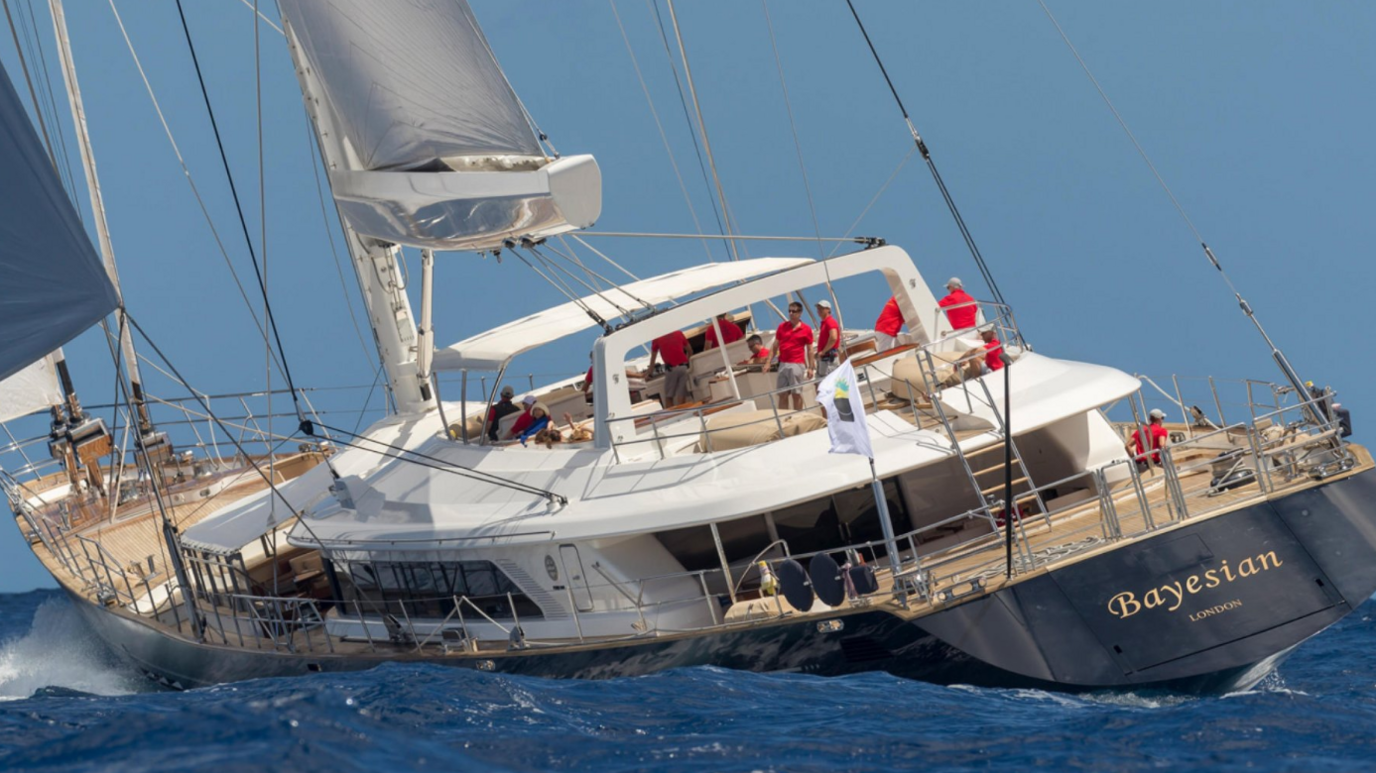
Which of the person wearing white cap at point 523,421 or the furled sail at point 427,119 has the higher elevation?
the furled sail at point 427,119

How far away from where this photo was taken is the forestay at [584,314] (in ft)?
46.0

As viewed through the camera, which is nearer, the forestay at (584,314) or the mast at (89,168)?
the forestay at (584,314)

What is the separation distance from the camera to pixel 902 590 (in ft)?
36.3

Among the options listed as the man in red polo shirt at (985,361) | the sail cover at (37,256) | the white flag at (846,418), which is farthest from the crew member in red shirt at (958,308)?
the sail cover at (37,256)

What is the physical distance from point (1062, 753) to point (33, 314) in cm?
757

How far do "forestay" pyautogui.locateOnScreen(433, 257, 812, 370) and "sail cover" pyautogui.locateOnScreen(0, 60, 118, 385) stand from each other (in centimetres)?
396

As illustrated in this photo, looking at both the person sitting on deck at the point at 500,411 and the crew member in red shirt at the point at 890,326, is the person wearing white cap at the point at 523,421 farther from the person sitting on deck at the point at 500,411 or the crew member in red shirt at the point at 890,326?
the crew member in red shirt at the point at 890,326

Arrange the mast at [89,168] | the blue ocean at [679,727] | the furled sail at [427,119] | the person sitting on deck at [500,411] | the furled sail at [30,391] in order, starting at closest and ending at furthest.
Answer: the blue ocean at [679,727], the furled sail at [427,119], the person sitting on deck at [500,411], the mast at [89,168], the furled sail at [30,391]

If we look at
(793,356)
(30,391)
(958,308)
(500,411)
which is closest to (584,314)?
(500,411)

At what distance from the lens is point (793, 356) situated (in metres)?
13.8

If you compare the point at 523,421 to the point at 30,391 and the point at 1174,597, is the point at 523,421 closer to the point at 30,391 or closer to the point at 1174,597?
the point at 1174,597

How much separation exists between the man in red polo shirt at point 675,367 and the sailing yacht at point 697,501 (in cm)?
7

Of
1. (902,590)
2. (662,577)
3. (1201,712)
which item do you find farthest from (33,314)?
(1201,712)

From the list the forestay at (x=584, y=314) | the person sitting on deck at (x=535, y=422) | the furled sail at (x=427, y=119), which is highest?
the furled sail at (x=427, y=119)
